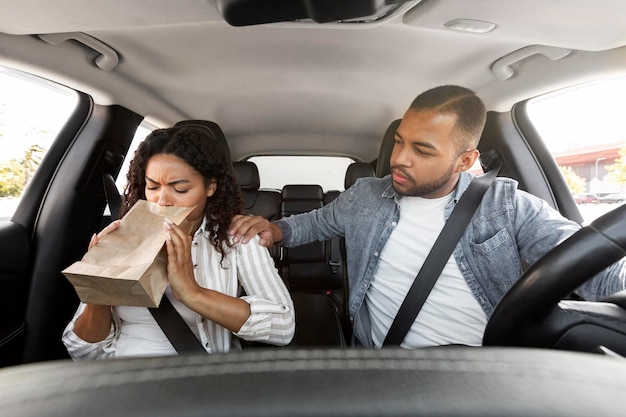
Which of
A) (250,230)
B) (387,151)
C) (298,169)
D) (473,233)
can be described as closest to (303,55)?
(387,151)

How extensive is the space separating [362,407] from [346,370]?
37 millimetres

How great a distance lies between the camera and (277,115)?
2.84m

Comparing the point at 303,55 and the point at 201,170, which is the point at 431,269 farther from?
the point at 303,55

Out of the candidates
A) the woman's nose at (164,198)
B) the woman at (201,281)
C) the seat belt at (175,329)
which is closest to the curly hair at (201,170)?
the woman at (201,281)

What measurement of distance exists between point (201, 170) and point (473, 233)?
1065 mm

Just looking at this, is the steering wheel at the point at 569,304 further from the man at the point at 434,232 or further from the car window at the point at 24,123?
the car window at the point at 24,123

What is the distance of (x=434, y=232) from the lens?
1509mm

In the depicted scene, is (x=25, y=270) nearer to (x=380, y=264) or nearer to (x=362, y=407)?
(x=380, y=264)

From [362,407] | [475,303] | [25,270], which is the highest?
[362,407]

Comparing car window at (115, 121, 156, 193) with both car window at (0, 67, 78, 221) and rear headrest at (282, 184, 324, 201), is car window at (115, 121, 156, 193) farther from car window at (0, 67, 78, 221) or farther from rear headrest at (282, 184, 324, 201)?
rear headrest at (282, 184, 324, 201)

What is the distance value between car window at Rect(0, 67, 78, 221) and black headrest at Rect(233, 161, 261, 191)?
131cm

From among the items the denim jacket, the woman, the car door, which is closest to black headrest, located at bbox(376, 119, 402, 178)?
the denim jacket

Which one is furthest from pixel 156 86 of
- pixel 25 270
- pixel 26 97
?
pixel 25 270

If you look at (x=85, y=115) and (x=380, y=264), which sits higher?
(x=85, y=115)
